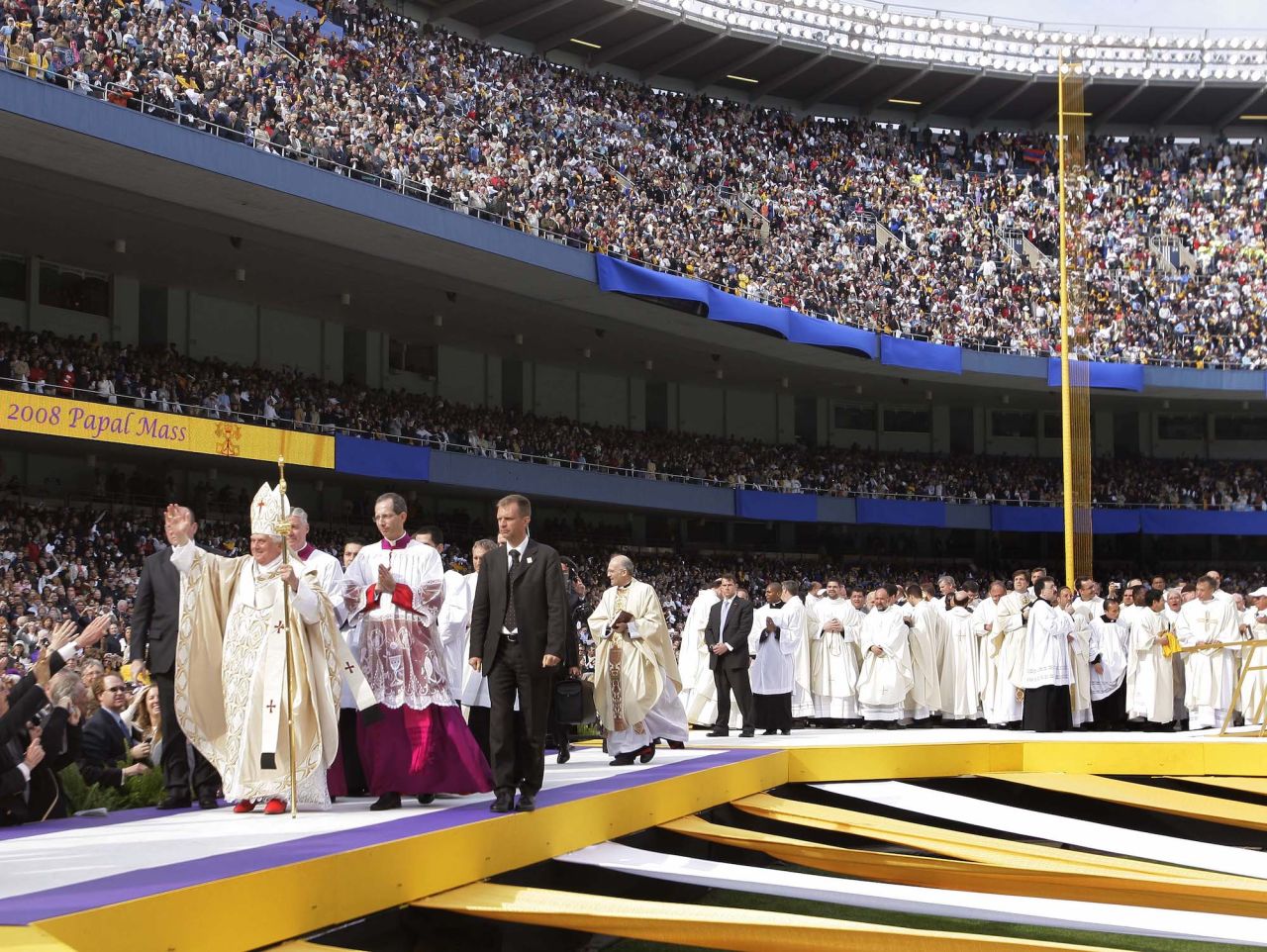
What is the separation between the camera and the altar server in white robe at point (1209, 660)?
17406mm

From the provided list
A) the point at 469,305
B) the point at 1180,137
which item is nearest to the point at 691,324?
the point at 469,305

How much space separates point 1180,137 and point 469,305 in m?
27.6

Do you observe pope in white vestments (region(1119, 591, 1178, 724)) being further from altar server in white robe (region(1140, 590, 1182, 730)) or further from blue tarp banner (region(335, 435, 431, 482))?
blue tarp banner (region(335, 435, 431, 482))

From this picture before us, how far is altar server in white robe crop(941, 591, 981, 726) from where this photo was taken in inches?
744

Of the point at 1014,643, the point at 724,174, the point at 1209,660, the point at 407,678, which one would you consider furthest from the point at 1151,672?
the point at 724,174

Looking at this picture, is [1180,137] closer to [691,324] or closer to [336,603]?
[691,324]

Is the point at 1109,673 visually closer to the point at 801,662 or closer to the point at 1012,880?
the point at 801,662

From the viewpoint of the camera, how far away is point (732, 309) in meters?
33.6

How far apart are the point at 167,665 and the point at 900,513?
116 feet

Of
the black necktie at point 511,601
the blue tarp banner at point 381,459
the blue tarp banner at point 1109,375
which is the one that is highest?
the blue tarp banner at point 1109,375

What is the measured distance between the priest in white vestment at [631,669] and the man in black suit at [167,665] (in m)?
3.74

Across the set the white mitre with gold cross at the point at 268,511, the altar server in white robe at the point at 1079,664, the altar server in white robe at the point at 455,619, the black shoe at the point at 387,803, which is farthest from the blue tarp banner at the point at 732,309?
the black shoe at the point at 387,803

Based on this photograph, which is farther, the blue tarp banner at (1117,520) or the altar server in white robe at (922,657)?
the blue tarp banner at (1117,520)

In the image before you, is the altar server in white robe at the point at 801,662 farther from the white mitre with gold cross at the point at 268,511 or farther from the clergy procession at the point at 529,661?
the white mitre with gold cross at the point at 268,511
